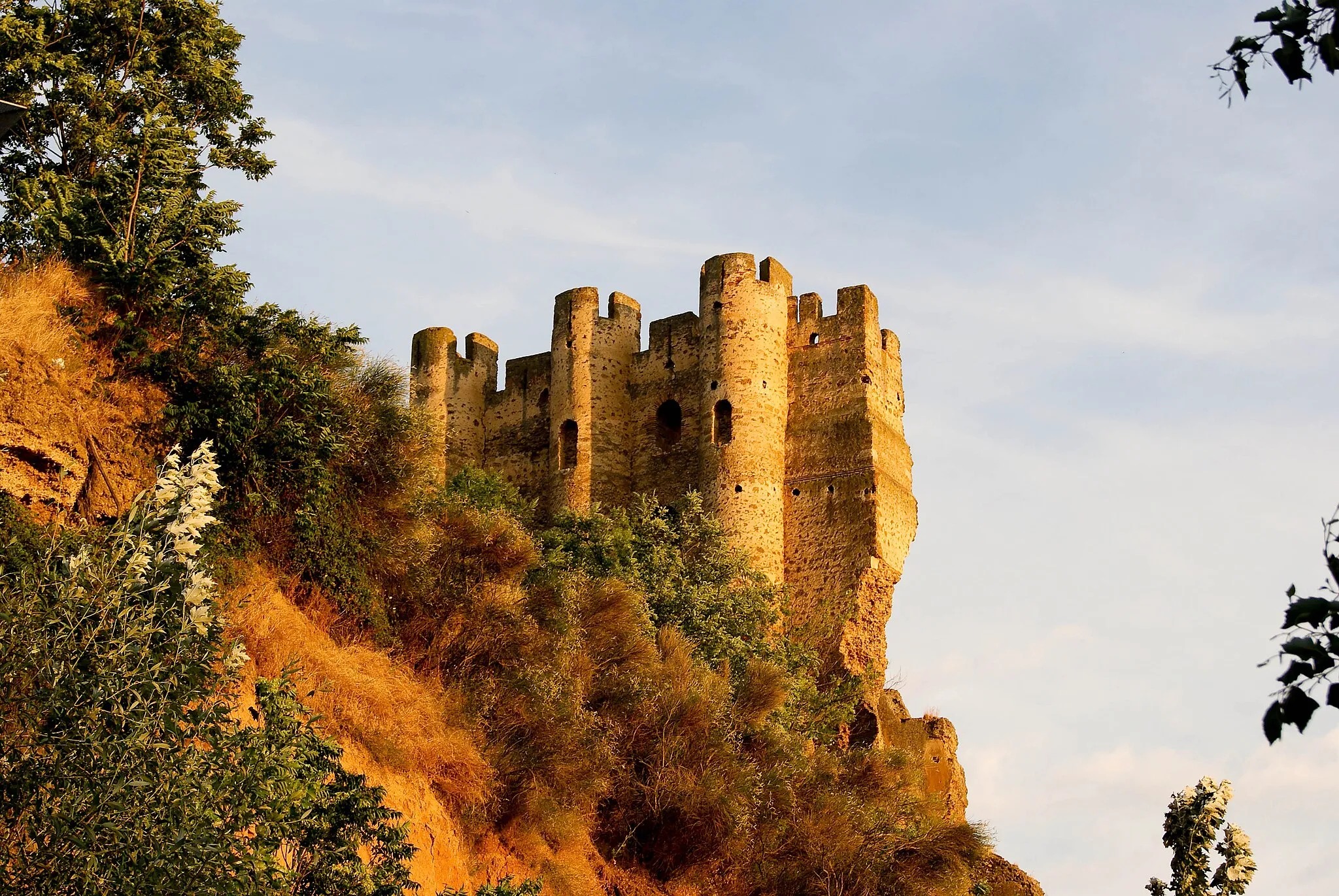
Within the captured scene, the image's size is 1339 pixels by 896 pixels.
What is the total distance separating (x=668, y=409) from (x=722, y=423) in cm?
189

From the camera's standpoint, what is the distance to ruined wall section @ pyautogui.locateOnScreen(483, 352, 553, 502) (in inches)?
1316

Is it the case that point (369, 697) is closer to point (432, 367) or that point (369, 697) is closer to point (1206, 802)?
point (1206, 802)

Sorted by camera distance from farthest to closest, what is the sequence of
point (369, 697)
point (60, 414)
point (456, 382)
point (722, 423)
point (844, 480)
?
point (456, 382) → point (722, 423) → point (844, 480) → point (369, 697) → point (60, 414)

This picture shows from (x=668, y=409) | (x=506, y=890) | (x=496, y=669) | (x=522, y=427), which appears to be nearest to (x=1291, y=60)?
(x=506, y=890)

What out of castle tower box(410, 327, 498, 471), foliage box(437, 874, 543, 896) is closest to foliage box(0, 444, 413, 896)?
foliage box(437, 874, 543, 896)

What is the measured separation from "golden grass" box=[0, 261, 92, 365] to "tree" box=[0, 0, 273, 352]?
0.40 m

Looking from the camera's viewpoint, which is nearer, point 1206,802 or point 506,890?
point 506,890

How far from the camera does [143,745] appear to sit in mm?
9492

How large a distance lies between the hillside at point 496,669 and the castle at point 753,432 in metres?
2.96

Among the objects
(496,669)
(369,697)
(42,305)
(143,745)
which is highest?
(42,305)

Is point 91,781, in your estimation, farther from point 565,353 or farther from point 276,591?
point 565,353

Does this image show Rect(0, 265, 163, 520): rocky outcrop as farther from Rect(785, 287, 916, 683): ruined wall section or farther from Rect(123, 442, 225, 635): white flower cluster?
Rect(785, 287, 916, 683): ruined wall section

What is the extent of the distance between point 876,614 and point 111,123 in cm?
1731

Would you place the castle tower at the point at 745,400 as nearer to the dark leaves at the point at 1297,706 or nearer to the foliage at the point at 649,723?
the foliage at the point at 649,723
